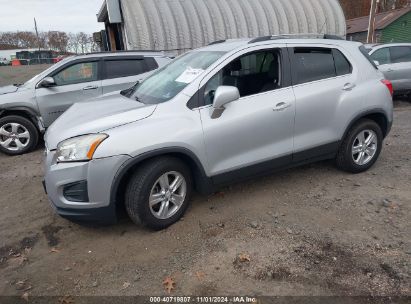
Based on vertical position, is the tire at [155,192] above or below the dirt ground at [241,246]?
above

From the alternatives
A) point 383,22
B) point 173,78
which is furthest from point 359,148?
point 383,22

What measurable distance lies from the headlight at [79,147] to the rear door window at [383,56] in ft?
27.6

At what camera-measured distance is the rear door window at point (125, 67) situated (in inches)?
274

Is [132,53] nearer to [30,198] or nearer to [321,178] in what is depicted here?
[30,198]

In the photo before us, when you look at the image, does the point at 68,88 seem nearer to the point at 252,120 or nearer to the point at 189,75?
the point at 189,75

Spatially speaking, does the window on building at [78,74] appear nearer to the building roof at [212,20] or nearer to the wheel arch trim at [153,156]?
the wheel arch trim at [153,156]

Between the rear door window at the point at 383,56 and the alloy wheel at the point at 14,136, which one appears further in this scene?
the rear door window at the point at 383,56

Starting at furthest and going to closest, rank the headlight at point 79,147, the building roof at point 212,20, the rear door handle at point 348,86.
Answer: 1. the building roof at point 212,20
2. the rear door handle at point 348,86
3. the headlight at point 79,147

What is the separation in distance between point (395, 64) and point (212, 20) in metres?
6.66

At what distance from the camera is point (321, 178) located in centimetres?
464

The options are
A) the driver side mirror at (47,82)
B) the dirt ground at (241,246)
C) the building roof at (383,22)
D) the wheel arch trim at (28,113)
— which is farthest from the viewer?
the building roof at (383,22)

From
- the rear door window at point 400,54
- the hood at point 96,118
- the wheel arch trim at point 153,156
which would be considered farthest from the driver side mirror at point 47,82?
the rear door window at point 400,54

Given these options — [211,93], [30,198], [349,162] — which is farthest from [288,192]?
[30,198]

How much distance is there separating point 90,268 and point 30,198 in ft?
6.40
